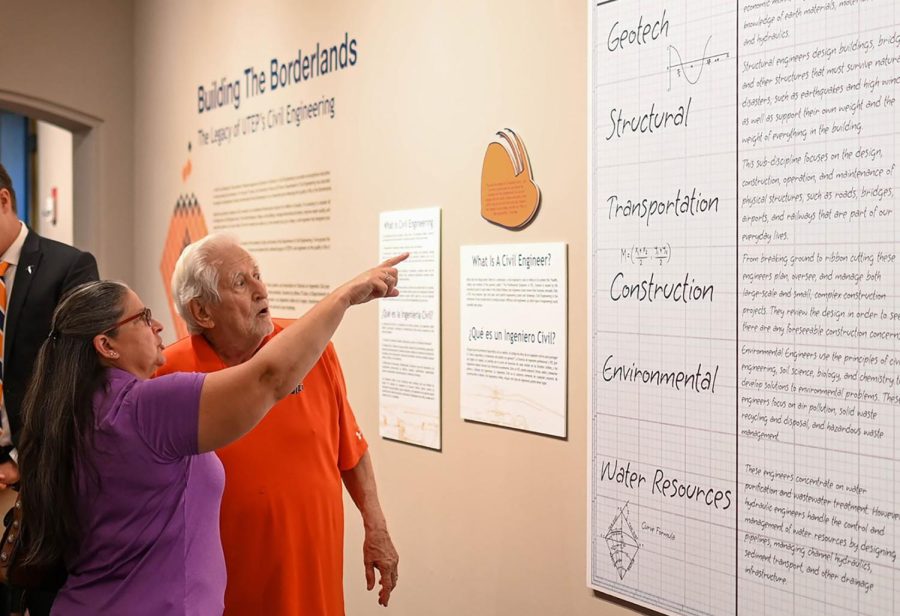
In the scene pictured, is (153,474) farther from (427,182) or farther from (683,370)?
(427,182)

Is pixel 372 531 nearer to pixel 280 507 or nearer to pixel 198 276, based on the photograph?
pixel 280 507

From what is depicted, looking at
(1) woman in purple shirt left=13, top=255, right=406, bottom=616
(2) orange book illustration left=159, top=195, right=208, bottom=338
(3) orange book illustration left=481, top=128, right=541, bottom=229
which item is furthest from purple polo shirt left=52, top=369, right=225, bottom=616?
(2) orange book illustration left=159, top=195, right=208, bottom=338

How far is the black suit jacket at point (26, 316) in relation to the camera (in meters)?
2.51

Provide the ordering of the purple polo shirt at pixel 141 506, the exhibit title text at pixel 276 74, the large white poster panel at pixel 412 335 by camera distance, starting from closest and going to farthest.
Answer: the purple polo shirt at pixel 141 506
the large white poster panel at pixel 412 335
the exhibit title text at pixel 276 74

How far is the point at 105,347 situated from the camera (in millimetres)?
1618

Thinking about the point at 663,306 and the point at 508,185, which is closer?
the point at 663,306

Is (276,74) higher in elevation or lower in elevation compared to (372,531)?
higher

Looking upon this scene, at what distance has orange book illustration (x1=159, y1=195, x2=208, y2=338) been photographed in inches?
173

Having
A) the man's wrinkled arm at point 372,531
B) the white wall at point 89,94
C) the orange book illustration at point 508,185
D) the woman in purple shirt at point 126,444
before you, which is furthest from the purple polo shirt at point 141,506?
the white wall at point 89,94

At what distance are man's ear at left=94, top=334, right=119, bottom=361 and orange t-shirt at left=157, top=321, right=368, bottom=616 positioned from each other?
428mm

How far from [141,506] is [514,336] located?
1.30 meters

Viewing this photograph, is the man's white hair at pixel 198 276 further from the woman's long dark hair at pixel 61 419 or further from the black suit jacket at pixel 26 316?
the black suit jacket at pixel 26 316

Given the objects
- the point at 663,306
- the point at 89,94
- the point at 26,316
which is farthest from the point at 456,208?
the point at 89,94

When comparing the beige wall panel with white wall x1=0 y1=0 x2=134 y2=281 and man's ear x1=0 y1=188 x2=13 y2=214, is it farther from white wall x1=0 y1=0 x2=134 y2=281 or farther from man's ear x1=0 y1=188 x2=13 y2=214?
white wall x1=0 y1=0 x2=134 y2=281
